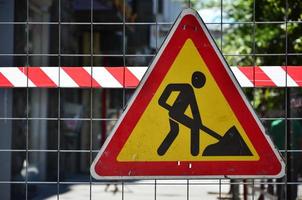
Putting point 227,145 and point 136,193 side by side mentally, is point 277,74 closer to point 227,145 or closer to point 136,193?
point 227,145

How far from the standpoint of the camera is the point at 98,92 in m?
14.8

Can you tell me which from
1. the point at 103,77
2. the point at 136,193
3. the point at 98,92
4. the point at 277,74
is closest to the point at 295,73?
the point at 277,74

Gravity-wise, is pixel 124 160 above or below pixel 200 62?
below

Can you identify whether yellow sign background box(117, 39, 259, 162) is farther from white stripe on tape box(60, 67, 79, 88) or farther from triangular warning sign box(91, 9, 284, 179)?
white stripe on tape box(60, 67, 79, 88)

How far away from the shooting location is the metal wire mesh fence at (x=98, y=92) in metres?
5.04

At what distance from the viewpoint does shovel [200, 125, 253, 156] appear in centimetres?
285

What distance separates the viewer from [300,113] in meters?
6.59

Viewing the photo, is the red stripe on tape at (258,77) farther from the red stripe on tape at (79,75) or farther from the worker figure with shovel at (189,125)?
the worker figure with shovel at (189,125)

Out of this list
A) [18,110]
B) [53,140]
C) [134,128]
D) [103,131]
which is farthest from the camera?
[103,131]

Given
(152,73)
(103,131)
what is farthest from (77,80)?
(103,131)

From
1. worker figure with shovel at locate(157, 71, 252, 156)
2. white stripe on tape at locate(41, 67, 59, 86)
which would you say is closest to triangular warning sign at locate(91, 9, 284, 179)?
worker figure with shovel at locate(157, 71, 252, 156)

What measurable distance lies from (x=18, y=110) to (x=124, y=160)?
5.66m

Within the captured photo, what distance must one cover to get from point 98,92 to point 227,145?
39.5ft

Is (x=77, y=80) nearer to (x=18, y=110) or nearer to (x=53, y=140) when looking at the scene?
(x=18, y=110)
